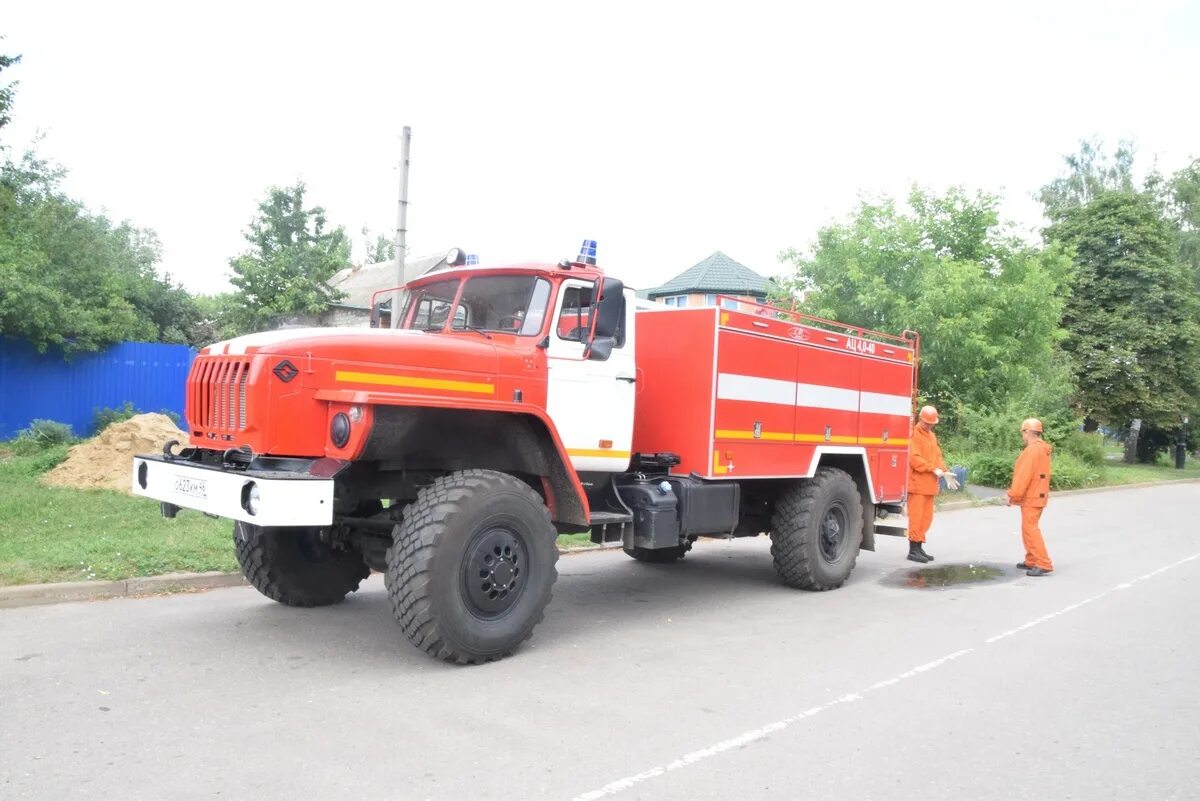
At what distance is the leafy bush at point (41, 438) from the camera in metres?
15.0

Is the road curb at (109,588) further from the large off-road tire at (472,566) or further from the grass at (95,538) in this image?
the large off-road tire at (472,566)

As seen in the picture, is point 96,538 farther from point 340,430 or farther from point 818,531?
point 818,531

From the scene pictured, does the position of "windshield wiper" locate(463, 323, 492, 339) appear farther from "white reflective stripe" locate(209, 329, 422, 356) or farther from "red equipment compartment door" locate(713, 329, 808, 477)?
"red equipment compartment door" locate(713, 329, 808, 477)

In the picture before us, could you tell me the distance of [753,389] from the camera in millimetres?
7582

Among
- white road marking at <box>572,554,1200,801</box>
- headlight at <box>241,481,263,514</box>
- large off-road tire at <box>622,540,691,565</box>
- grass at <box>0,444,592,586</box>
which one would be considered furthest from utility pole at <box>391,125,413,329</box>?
white road marking at <box>572,554,1200,801</box>

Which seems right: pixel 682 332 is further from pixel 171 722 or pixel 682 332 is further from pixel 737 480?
pixel 171 722

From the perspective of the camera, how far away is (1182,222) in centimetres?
4106

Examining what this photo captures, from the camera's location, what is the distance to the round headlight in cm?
521

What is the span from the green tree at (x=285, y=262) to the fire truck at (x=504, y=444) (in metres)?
22.2

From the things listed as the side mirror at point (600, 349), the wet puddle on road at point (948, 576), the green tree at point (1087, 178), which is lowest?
the wet puddle on road at point (948, 576)

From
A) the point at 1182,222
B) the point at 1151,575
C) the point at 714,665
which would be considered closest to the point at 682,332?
the point at 714,665

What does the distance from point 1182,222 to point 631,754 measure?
46.3 meters

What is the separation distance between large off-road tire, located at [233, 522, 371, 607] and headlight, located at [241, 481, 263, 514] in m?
1.42

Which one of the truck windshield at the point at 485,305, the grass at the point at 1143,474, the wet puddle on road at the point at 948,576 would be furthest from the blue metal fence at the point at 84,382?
the grass at the point at 1143,474
